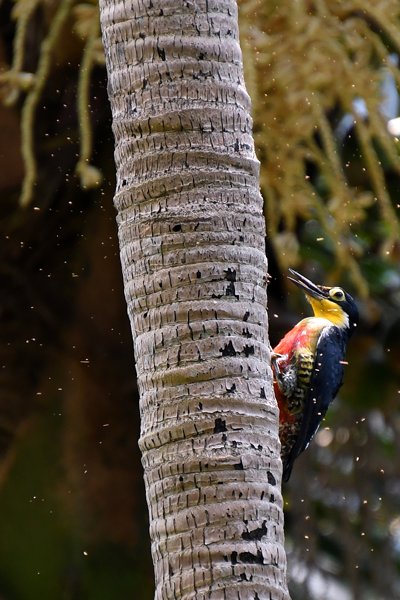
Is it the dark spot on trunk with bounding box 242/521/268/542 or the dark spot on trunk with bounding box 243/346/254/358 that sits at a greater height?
the dark spot on trunk with bounding box 243/346/254/358

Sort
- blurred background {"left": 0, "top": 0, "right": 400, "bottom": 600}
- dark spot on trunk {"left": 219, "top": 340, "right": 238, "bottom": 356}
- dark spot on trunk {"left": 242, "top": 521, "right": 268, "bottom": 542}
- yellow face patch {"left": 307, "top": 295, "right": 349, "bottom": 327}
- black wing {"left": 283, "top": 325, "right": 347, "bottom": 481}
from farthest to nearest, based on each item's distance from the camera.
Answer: blurred background {"left": 0, "top": 0, "right": 400, "bottom": 600} < yellow face patch {"left": 307, "top": 295, "right": 349, "bottom": 327} < black wing {"left": 283, "top": 325, "right": 347, "bottom": 481} < dark spot on trunk {"left": 219, "top": 340, "right": 238, "bottom": 356} < dark spot on trunk {"left": 242, "top": 521, "right": 268, "bottom": 542}

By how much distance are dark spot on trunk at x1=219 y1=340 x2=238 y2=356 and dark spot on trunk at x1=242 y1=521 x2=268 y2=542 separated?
0.28 meters

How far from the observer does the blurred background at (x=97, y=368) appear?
175 inches

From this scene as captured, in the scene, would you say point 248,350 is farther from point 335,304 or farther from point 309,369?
point 335,304

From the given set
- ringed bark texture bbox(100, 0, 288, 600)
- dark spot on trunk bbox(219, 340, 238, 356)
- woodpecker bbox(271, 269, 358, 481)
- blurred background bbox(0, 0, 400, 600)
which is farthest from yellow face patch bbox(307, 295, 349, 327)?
dark spot on trunk bbox(219, 340, 238, 356)

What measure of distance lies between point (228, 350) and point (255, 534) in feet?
0.97

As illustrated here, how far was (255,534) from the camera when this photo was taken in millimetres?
1885

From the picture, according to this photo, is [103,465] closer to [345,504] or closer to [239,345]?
[345,504]

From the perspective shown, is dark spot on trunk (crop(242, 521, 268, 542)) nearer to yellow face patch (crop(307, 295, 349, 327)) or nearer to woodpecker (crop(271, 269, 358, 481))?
woodpecker (crop(271, 269, 358, 481))

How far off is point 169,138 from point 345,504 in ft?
10.6

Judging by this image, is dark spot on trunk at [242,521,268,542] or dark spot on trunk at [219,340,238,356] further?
dark spot on trunk at [219,340,238,356]

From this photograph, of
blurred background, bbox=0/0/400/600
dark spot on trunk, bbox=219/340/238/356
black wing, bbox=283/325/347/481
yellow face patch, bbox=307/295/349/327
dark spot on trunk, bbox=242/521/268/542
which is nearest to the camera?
dark spot on trunk, bbox=242/521/268/542

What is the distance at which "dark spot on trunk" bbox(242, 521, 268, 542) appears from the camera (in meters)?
1.88

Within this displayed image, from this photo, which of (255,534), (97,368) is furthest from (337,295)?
(255,534)
